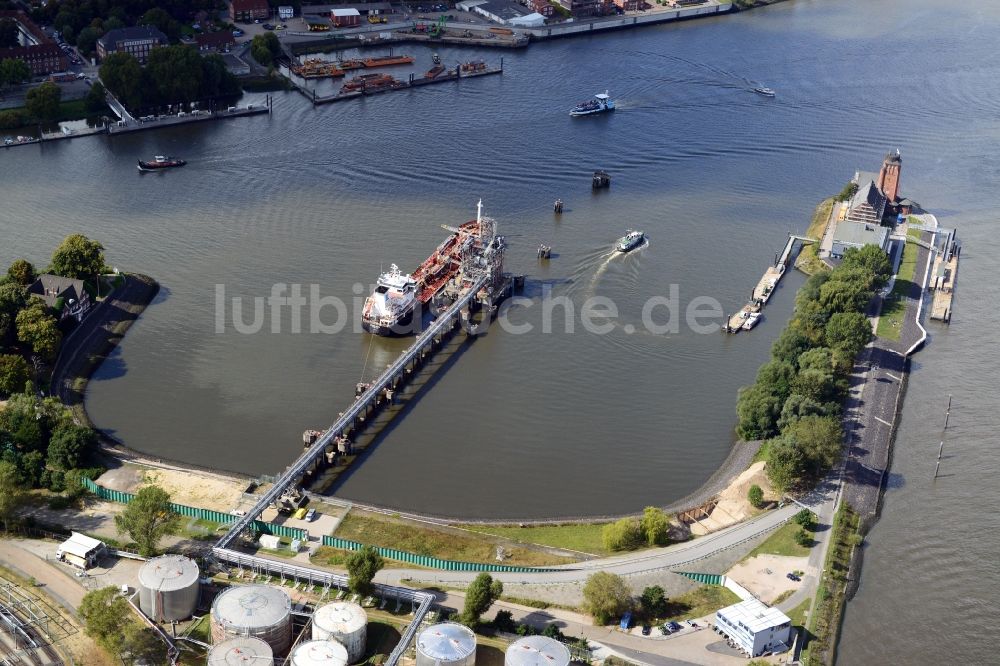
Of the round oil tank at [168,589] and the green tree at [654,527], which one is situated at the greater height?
the green tree at [654,527]

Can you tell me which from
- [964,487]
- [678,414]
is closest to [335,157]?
[678,414]

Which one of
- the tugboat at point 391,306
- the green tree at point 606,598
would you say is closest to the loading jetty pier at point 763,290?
the tugboat at point 391,306

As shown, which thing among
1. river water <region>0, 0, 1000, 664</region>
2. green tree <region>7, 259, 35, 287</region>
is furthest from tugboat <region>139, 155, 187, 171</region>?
green tree <region>7, 259, 35, 287</region>

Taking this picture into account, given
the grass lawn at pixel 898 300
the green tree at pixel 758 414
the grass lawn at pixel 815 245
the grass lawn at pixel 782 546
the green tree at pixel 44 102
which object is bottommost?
the grass lawn at pixel 782 546

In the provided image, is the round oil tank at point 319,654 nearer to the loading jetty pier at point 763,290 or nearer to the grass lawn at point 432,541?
the grass lawn at point 432,541

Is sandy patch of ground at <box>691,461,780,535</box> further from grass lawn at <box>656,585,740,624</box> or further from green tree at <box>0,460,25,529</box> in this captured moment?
green tree at <box>0,460,25,529</box>

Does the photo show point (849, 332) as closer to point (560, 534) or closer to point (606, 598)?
point (560, 534)
